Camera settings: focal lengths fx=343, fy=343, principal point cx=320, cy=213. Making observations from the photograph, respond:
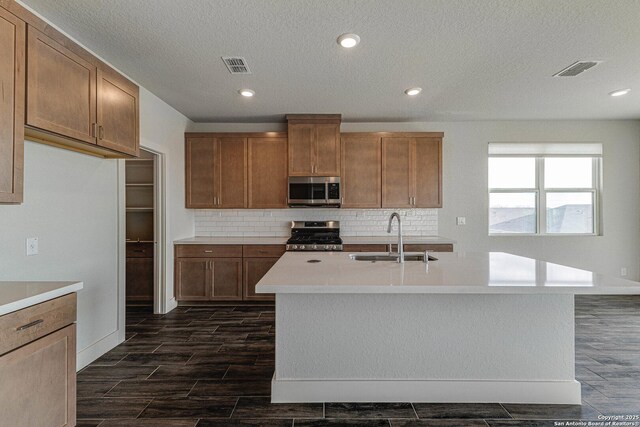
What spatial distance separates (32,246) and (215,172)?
2.58 m

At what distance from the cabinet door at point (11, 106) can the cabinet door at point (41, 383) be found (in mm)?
743

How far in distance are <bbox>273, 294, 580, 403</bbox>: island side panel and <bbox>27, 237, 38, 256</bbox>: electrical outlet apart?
5.55 ft

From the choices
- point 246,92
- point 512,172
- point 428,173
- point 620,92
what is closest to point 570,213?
point 512,172

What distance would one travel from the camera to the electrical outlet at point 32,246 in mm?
→ 2262

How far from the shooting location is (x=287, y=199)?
4.67 m

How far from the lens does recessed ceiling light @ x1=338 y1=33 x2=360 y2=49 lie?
2.46 metres

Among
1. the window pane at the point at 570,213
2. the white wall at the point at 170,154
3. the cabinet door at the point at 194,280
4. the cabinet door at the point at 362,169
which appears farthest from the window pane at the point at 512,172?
the white wall at the point at 170,154

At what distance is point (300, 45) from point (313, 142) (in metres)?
1.96

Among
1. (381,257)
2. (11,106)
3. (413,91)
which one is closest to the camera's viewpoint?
(11,106)

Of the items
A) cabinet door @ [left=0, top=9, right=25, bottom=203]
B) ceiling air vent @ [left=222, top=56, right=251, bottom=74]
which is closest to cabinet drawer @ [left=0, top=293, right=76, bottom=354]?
cabinet door @ [left=0, top=9, right=25, bottom=203]

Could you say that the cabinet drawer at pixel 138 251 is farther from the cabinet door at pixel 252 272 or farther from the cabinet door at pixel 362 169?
the cabinet door at pixel 362 169

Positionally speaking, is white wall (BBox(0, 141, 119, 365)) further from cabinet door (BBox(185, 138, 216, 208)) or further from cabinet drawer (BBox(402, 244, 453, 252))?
cabinet drawer (BBox(402, 244, 453, 252))

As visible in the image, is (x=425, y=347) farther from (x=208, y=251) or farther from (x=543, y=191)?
(x=543, y=191)

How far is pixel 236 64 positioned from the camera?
297cm
